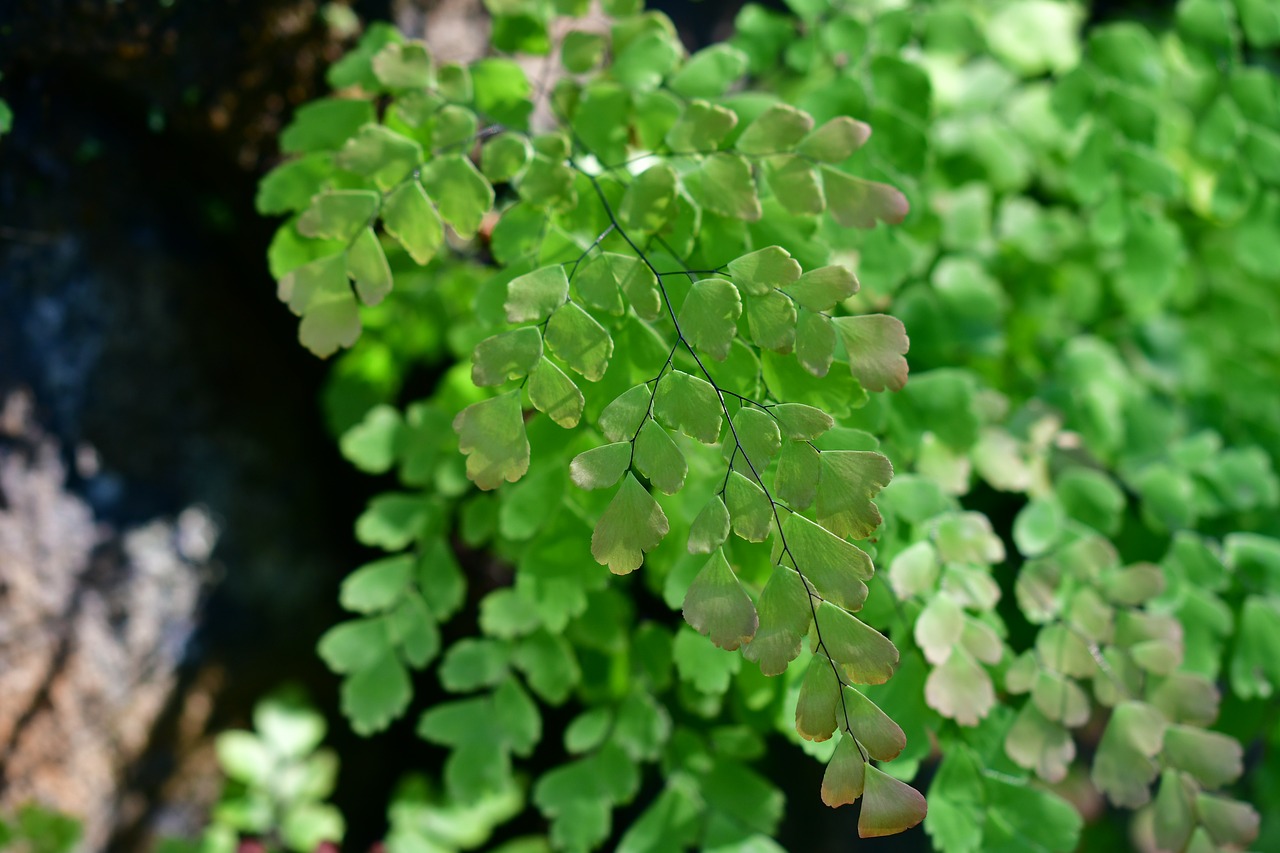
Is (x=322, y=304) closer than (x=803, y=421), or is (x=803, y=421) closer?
(x=803, y=421)

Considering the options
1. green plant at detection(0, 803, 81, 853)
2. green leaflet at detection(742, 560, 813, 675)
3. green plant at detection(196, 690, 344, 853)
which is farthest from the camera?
green plant at detection(196, 690, 344, 853)

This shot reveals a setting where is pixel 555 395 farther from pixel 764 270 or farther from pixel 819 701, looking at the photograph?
pixel 819 701

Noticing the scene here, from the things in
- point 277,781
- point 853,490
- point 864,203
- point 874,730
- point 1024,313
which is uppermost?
point 864,203

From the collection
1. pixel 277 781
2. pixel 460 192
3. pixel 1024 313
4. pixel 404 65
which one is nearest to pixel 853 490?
pixel 460 192

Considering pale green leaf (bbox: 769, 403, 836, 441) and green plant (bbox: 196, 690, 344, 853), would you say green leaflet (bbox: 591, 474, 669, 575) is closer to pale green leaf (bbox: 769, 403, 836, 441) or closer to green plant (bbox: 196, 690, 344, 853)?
pale green leaf (bbox: 769, 403, 836, 441)

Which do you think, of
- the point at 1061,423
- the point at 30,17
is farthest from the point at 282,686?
the point at 1061,423

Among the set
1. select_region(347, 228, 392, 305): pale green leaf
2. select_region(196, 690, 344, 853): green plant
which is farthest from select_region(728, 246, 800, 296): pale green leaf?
select_region(196, 690, 344, 853): green plant
